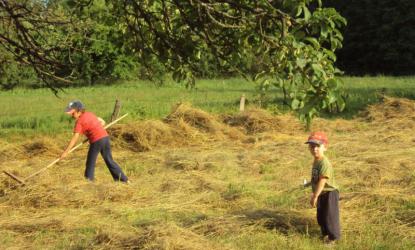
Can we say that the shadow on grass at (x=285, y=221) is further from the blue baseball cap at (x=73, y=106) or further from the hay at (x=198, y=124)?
the hay at (x=198, y=124)

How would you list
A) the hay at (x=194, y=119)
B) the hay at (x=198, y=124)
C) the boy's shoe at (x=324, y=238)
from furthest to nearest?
the hay at (x=194, y=119) < the hay at (x=198, y=124) < the boy's shoe at (x=324, y=238)

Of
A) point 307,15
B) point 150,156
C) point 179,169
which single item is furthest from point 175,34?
point 150,156

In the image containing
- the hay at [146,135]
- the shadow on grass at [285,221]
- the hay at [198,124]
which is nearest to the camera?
the shadow on grass at [285,221]

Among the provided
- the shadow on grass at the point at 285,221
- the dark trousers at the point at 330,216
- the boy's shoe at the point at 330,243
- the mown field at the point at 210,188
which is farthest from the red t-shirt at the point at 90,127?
the boy's shoe at the point at 330,243

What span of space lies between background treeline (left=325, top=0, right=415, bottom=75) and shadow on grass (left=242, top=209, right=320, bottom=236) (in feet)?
143

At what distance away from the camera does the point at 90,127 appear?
9664mm

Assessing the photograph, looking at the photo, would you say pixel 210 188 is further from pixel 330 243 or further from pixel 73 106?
pixel 330 243

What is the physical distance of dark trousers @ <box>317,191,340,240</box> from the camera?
20.4ft

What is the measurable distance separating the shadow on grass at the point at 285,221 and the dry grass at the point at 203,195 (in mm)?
12

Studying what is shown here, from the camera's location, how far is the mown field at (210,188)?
645 cm

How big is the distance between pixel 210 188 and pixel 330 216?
3182 mm

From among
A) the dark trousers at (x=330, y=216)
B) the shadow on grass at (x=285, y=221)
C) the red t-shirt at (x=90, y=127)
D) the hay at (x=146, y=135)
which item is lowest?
the hay at (x=146, y=135)

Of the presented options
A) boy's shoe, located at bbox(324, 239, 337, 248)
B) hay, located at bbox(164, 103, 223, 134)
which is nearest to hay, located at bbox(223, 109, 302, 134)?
hay, located at bbox(164, 103, 223, 134)

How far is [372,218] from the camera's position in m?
7.02
